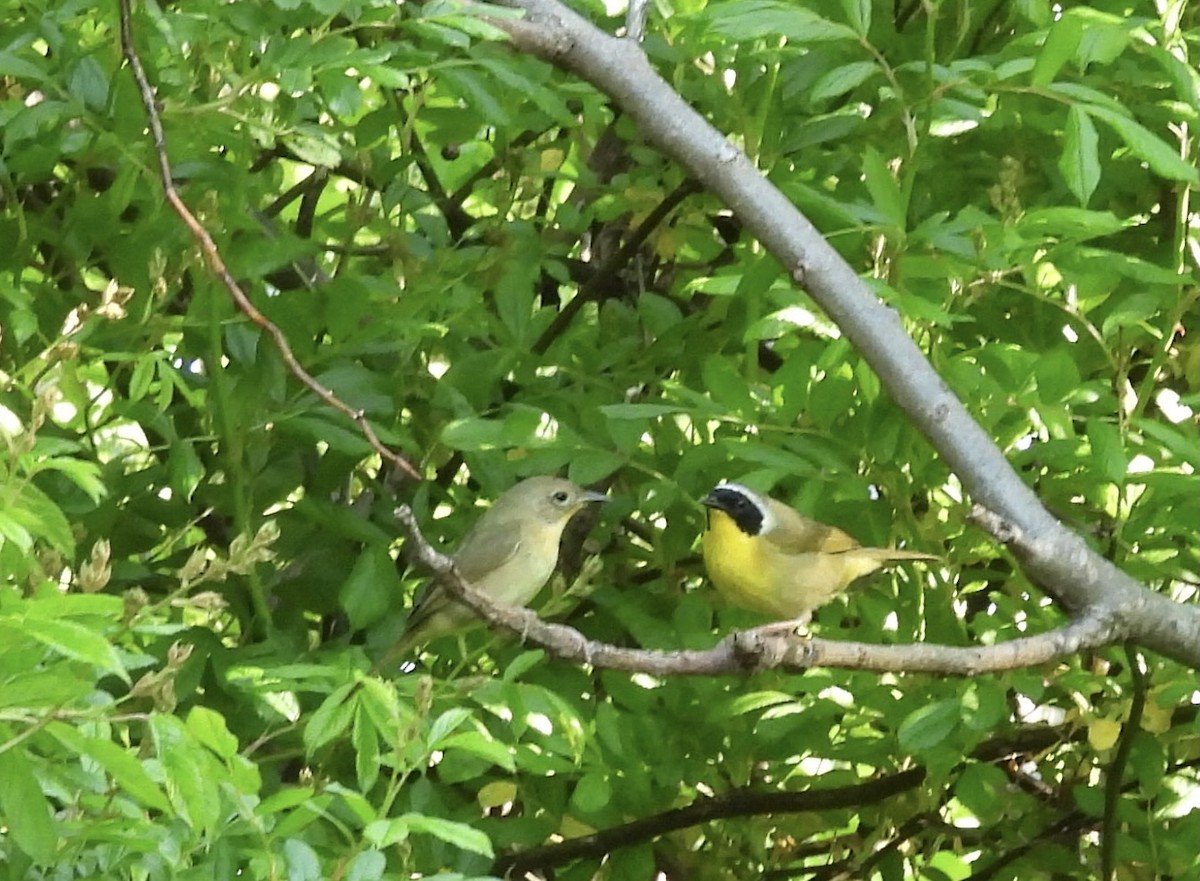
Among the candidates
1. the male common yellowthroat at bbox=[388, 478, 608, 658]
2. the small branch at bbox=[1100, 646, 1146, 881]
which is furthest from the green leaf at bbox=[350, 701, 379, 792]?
the small branch at bbox=[1100, 646, 1146, 881]

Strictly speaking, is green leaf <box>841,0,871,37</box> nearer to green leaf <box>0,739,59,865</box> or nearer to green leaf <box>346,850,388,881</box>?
green leaf <box>346,850,388,881</box>

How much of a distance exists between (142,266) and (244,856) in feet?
3.22

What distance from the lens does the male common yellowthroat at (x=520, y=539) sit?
271 centimetres

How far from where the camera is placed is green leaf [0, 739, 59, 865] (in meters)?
1.12

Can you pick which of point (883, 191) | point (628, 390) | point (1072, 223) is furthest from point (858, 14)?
point (628, 390)

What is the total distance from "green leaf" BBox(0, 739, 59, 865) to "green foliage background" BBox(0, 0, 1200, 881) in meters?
0.31

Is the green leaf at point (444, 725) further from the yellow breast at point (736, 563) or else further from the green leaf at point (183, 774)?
the yellow breast at point (736, 563)

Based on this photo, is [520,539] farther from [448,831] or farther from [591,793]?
[448,831]

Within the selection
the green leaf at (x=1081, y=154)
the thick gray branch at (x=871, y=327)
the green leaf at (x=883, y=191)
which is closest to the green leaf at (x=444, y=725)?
the thick gray branch at (x=871, y=327)

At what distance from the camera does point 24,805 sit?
1130 mm

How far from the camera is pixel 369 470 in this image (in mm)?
2719

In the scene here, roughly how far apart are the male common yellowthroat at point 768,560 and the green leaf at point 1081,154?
71 cm

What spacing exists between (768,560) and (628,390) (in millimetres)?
358

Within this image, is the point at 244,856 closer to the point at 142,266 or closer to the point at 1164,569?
the point at 142,266
